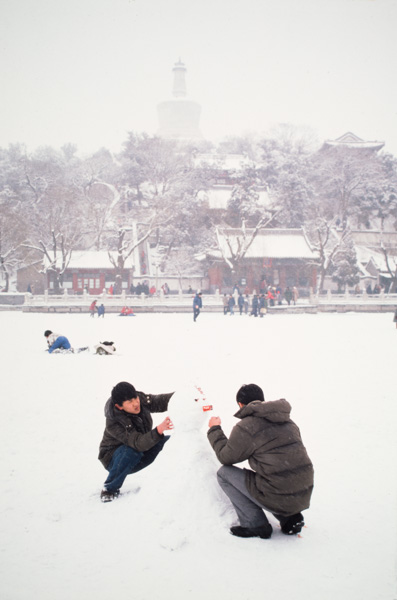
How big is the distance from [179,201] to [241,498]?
27510 mm

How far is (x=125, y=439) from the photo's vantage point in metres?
2.71

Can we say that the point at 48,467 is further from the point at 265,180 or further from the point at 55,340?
the point at 265,180

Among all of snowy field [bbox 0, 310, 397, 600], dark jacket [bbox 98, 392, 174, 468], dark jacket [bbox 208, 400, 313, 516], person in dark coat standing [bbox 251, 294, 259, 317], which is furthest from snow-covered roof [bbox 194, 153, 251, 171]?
dark jacket [bbox 208, 400, 313, 516]

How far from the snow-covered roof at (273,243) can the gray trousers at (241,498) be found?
23.6m

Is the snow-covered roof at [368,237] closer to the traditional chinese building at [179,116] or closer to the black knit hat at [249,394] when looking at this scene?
the black knit hat at [249,394]

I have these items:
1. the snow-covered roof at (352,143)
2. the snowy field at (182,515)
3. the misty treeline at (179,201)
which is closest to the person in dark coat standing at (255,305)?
the misty treeline at (179,201)

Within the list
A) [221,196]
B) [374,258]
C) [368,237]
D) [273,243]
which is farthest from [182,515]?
[368,237]

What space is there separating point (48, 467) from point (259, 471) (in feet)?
5.64

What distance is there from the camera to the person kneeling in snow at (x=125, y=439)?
267 centimetres

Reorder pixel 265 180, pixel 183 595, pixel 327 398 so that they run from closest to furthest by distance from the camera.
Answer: pixel 183 595, pixel 327 398, pixel 265 180

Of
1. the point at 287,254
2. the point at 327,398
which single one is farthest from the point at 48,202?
the point at 327,398

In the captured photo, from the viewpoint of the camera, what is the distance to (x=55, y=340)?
8.57m

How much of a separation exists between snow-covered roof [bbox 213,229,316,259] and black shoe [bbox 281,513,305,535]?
77.6 feet

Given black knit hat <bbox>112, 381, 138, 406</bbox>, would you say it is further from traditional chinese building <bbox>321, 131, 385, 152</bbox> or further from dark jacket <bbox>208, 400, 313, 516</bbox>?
traditional chinese building <bbox>321, 131, 385, 152</bbox>
